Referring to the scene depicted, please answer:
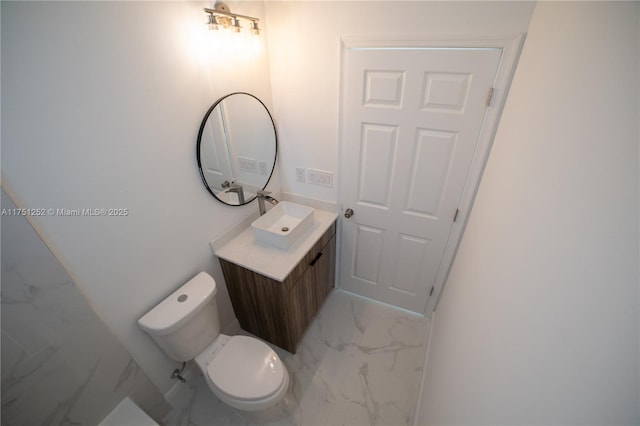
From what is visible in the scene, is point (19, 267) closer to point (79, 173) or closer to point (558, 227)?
point (79, 173)

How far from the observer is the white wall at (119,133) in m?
0.75

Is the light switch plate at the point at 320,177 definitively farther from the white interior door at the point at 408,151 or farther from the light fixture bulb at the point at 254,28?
the light fixture bulb at the point at 254,28

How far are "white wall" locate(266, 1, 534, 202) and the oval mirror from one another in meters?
0.15

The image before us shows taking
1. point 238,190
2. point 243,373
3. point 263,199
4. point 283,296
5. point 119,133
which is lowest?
point 243,373

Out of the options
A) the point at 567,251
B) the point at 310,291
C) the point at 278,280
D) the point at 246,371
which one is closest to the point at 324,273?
the point at 310,291

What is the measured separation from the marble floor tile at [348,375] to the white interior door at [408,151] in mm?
313

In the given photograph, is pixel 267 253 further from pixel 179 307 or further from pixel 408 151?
pixel 408 151

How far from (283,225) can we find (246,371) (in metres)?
0.90

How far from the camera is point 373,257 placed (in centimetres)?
192

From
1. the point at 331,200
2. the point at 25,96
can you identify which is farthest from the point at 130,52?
the point at 331,200

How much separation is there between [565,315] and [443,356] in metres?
0.97

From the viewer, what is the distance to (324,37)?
133cm

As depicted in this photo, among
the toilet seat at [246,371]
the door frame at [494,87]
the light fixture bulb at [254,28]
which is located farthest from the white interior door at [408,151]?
the toilet seat at [246,371]

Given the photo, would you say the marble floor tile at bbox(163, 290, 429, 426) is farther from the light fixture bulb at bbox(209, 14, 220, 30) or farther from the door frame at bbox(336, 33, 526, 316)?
the light fixture bulb at bbox(209, 14, 220, 30)
